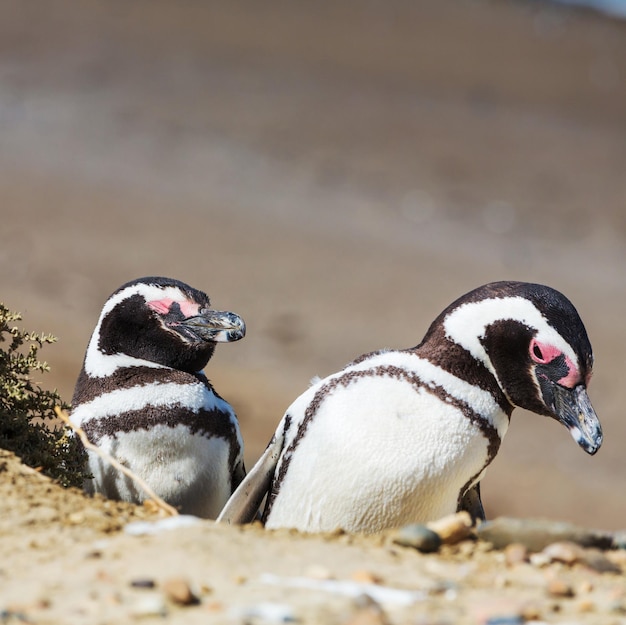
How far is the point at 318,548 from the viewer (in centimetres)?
250

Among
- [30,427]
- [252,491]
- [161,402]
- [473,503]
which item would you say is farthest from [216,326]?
[473,503]

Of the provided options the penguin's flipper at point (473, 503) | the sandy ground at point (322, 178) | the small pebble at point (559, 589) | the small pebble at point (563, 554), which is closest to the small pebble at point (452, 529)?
the small pebble at point (563, 554)

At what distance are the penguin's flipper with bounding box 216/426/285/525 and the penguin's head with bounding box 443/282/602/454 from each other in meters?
0.68

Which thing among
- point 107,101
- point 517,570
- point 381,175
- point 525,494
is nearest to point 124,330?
point 517,570

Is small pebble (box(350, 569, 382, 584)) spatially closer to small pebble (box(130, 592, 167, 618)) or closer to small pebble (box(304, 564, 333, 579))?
small pebble (box(304, 564, 333, 579))

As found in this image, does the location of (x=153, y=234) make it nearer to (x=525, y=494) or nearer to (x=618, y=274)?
(x=618, y=274)

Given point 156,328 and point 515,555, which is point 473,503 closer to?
point 156,328

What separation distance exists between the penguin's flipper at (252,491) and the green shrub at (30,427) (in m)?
0.46

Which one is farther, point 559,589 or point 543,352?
point 543,352

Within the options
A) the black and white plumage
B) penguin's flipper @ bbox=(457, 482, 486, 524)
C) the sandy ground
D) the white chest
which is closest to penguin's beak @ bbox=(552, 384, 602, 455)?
the white chest

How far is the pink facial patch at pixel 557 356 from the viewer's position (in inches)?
128

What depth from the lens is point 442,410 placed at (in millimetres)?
3324

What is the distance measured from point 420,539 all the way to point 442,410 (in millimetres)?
818

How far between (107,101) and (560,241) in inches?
284
